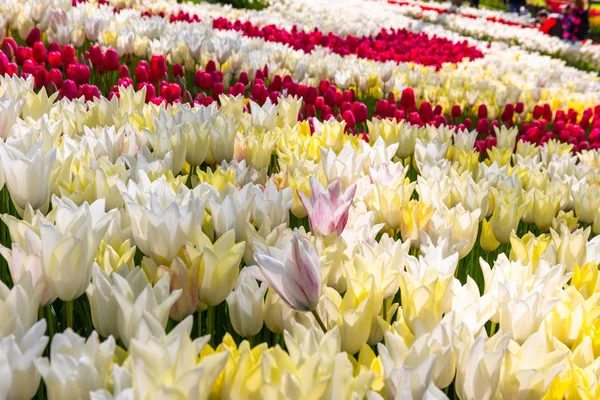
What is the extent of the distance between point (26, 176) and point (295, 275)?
0.95 metres

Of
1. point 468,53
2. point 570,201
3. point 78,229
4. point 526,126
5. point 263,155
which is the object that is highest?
point 78,229

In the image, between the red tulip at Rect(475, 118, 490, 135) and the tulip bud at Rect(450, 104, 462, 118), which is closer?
the red tulip at Rect(475, 118, 490, 135)

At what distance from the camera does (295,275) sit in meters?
1.47

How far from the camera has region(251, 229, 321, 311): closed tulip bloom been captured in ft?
4.81

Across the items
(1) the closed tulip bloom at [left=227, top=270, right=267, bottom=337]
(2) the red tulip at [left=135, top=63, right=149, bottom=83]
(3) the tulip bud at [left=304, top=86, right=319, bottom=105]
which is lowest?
(3) the tulip bud at [left=304, top=86, right=319, bottom=105]

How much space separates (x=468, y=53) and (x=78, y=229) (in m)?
12.6

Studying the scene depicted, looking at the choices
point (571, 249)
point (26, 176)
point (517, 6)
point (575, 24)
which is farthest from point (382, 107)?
point (517, 6)

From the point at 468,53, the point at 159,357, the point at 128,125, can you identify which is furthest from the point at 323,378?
the point at 468,53

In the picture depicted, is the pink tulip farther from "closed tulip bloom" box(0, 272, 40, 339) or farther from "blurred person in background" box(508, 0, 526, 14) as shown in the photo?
"blurred person in background" box(508, 0, 526, 14)

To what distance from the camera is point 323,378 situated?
3.79 feet

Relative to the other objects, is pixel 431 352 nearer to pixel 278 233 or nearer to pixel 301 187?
pixel 278 233

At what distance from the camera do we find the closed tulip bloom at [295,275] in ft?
4.81

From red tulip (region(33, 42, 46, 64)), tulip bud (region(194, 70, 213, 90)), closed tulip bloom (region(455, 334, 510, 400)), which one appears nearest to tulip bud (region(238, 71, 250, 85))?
tulip bud (region(194, 70, 213, 90))

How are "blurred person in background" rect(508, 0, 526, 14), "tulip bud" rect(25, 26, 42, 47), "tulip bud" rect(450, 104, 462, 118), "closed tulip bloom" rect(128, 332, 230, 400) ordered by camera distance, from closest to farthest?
"closed tulip bloom" rect(128, 332, 230, 400) < "tulip bud" rect(25, 26, 42, 47) < "tulip bud" rect(450, 104, 462, 118) < "blurred person in background" rect(508, 0, 526, 14)
